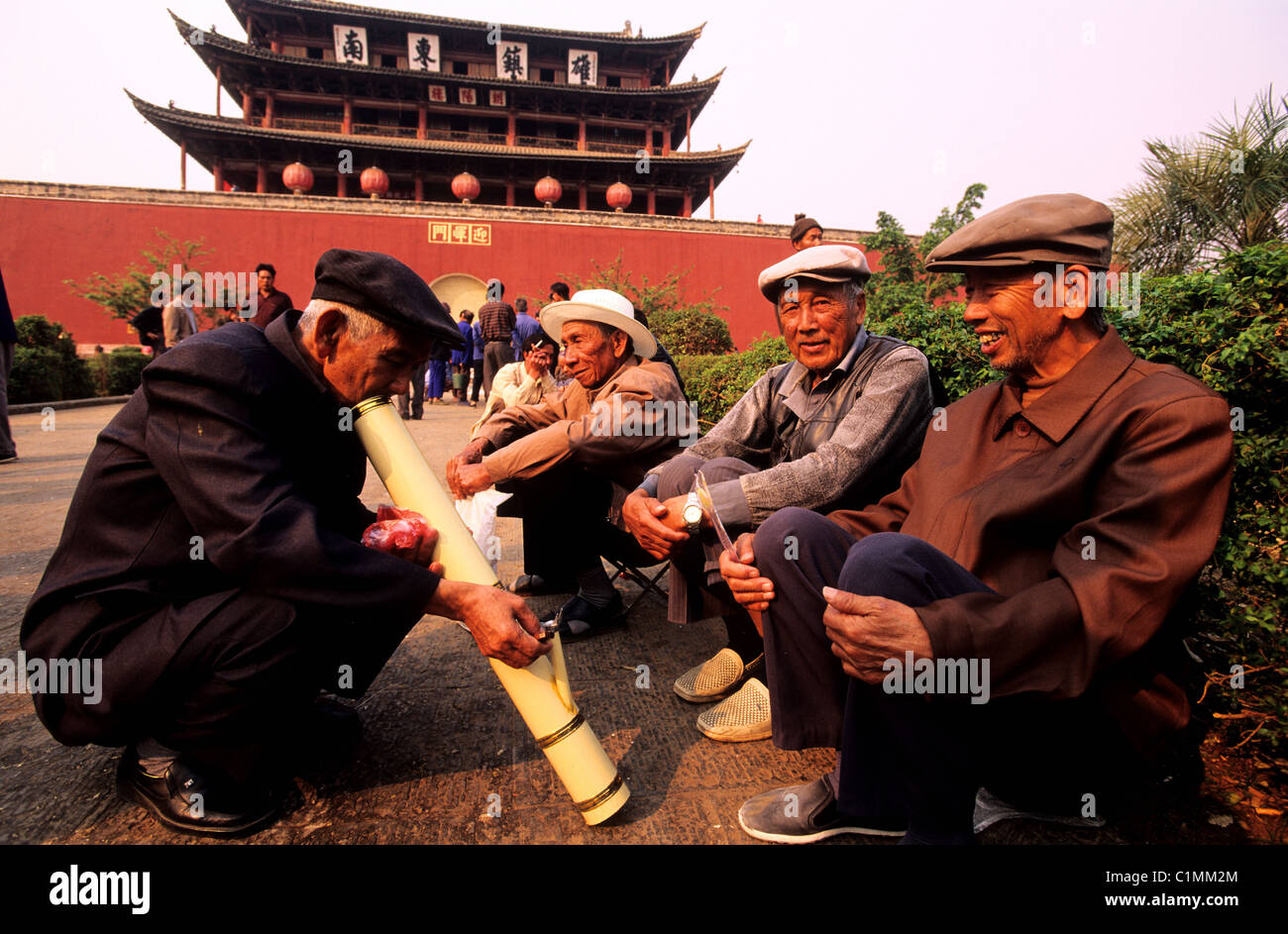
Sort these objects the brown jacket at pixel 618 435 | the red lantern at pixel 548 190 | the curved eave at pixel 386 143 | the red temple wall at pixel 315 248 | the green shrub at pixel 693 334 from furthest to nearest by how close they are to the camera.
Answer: the red lantern at pixel 548 190 → the curved eave at pixel 386 143 → the red temple wall at pixel 315 248 → the green shrub at pixel 693 334 → the brown jacket at pixel 618 435

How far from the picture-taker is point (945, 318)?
3232 mm

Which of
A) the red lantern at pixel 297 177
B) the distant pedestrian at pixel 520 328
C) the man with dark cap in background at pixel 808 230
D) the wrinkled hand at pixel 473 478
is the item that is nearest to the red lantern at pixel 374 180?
the red lantern at pixel 297 177

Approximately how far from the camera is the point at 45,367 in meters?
12.7

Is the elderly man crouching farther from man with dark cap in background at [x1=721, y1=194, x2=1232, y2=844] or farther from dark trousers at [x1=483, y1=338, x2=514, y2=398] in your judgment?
dark trousers at [x1=483, y1=338, x2=514, y2=398]

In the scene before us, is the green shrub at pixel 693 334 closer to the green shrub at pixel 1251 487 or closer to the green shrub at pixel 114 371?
the green shrub at pixel 114 371

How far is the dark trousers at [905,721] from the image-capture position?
1396 millimetres

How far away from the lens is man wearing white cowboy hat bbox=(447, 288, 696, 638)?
2904 mm

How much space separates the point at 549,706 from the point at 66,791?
4.57 feet

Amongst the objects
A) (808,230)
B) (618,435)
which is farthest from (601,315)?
(808,230)

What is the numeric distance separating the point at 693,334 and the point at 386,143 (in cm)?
1633

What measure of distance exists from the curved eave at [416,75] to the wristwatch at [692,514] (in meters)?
30.0

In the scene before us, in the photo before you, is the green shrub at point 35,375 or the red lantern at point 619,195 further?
the red lantern at point 619,195

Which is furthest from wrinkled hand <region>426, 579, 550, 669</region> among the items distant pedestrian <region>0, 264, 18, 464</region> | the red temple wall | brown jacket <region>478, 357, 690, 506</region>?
the red temple wall

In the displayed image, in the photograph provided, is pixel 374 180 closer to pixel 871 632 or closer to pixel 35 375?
pixel 35 375
